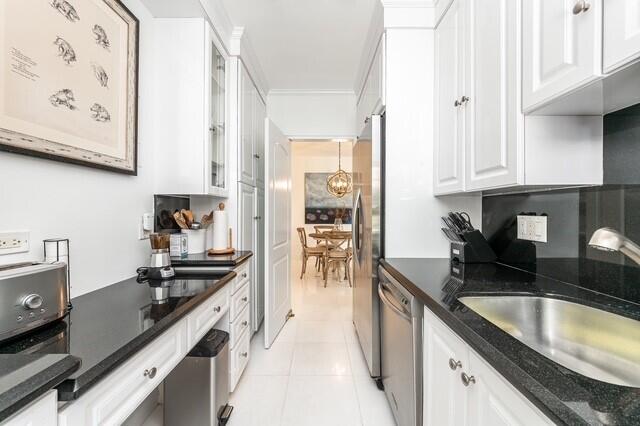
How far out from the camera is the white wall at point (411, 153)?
1.92m

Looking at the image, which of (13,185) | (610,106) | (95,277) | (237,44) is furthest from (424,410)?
(237,44)

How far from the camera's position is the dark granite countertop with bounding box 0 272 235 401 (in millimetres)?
676

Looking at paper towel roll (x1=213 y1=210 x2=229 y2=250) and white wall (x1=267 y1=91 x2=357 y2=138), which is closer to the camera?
paper towel roll (x1=213 y1=210 x2=229 y2=250)

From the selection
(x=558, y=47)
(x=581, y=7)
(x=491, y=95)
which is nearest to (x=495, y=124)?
(x=491, y=95)

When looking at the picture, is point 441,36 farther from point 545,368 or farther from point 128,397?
point 128,397

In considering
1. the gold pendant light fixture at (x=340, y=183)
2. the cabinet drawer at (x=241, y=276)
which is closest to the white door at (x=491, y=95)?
the cabinet drawer at (x=241, y=276)

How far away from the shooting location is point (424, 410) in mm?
1178

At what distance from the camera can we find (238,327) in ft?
6.31

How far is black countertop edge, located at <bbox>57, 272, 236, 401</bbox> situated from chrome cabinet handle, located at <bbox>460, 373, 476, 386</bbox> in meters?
0.94

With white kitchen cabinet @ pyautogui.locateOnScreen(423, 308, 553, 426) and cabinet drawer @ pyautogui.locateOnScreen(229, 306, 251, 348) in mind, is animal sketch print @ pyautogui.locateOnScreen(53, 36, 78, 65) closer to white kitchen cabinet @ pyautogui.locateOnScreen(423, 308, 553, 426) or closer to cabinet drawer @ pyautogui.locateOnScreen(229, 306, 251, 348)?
cabinet drawer @ pyautogui.locateOnScreen(229, 306, 251, 348)

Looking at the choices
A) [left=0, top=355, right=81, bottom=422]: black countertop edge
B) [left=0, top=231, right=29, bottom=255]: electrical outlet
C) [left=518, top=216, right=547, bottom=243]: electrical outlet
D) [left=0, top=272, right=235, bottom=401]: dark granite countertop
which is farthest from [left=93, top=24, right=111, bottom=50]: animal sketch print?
[left=518, top=216, right=547, bottom=243]: electrical outlet

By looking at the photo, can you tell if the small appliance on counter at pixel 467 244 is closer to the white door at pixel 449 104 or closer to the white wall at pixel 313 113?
the white door at pixel 449 104

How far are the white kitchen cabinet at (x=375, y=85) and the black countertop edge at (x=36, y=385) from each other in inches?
77.9

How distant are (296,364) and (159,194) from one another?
164cm
